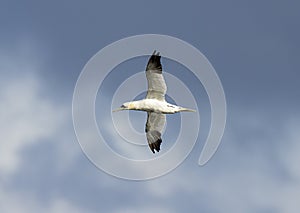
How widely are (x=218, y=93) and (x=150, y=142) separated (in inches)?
441

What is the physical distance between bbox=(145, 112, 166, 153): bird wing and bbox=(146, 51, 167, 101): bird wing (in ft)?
14.1

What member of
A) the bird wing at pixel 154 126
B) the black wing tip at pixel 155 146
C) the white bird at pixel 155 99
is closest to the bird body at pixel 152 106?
the white bird at pixel 155 99

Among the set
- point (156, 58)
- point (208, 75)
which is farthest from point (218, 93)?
point (156, 58)

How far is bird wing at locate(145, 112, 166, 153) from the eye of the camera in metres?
97.5

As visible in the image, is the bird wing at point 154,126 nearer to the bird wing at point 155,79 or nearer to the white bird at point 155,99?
the white bird at point 155,99

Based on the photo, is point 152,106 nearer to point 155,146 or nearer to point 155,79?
point 155,79

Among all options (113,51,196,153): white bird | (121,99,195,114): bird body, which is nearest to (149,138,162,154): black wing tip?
(113,51,196,153): white bird

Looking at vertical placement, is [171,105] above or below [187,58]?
below

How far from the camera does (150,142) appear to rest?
97062 mm

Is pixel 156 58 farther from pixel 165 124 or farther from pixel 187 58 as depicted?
pixel 165 124

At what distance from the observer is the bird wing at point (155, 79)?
91.6 metres

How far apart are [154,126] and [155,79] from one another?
321 inches

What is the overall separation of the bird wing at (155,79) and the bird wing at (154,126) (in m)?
4.29

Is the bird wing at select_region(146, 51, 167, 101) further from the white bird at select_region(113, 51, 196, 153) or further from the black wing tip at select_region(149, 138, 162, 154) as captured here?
the black wing tip at select_region(149, 138, 162, 154)
